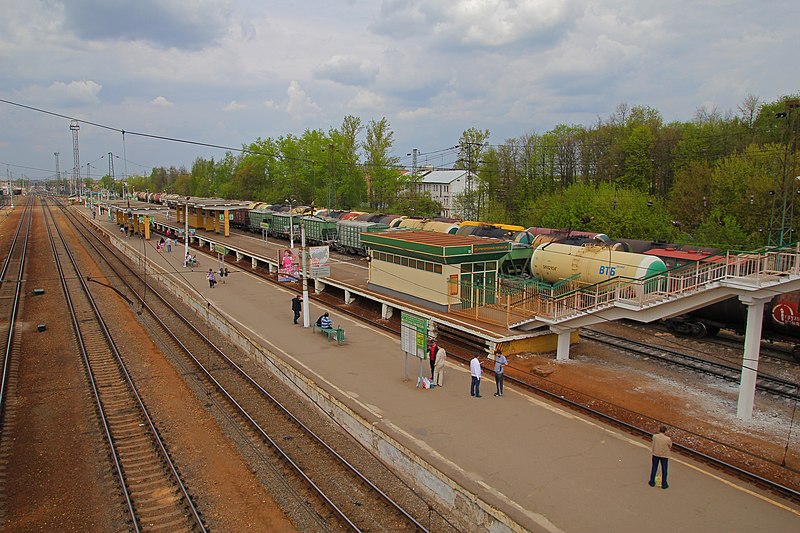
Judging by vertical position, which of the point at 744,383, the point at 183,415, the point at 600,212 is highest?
the point at 600,212

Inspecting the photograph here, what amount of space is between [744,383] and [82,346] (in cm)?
2324

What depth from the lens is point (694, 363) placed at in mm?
19109

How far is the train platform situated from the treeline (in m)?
14.3

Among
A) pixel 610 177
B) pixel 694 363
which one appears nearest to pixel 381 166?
pixel 610 177

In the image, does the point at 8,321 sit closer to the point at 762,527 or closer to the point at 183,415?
the point at 183,415

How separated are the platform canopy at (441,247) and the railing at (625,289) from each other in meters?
1.14

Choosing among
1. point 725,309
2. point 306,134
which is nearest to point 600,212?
point 725,309

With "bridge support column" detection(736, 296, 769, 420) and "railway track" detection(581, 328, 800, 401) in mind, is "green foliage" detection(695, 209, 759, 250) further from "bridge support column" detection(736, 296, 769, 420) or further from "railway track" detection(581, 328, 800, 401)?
"bridge support column" detection(736, 296, 769, 420)

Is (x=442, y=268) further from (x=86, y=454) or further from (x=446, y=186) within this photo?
(x=446, y=186)

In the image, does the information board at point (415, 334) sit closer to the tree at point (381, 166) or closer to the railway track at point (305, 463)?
the railway track at point (305, 463)

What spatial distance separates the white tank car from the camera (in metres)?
20.1

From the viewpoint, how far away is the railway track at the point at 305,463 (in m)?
10.4

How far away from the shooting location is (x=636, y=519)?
965 cm

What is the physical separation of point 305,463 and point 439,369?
512cm
